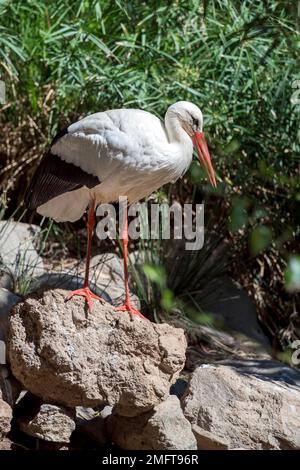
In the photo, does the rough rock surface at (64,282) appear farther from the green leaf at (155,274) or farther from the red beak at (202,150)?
the red beak at (202,150)

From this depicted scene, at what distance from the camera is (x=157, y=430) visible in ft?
15.1

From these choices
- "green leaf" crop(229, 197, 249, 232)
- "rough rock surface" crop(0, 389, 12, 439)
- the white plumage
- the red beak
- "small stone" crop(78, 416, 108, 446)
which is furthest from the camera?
"green leaf" crop(229, 197, 249, 232)

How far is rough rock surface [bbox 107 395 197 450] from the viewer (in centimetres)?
456

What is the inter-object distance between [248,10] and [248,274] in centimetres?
227

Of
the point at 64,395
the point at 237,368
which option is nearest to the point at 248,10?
the point at 237,368

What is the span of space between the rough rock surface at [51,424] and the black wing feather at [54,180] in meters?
1.26

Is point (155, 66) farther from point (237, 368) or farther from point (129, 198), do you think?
point (237, 368)

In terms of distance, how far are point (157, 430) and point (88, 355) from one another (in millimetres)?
511

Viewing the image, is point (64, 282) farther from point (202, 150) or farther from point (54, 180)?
point (202, 150)

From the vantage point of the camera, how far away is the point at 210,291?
23.7 ft

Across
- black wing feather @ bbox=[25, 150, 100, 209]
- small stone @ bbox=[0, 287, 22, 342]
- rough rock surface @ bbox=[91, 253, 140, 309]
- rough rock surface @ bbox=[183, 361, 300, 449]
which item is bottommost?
rough rock surface @ bbox=[91, 253, 140, 309]

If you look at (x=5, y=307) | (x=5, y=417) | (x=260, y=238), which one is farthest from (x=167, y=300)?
(x=5, y=417)

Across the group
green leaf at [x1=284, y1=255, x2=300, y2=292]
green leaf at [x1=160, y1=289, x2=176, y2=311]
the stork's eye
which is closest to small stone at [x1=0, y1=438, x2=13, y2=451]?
the stork's eye

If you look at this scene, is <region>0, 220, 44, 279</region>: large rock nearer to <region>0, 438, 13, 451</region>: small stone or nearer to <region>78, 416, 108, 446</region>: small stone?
<region>78, 416, 108, 446</region>: small stone
